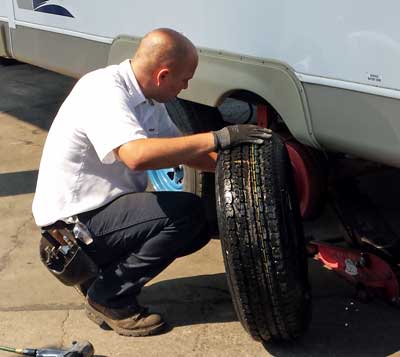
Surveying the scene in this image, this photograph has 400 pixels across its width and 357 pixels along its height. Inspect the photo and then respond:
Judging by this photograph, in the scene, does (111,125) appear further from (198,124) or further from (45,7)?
(45,7)

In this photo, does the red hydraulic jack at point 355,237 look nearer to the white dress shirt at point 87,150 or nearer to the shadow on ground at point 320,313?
the shadow on ground at point 320,313

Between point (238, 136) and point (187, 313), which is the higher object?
point (238, 136)

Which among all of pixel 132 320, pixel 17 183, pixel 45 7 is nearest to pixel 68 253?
pixel 132 320

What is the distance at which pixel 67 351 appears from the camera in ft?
9.68

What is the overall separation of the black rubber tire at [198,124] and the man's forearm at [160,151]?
3.09 feet

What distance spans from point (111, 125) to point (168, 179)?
176 cm

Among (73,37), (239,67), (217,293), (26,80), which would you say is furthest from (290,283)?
(26,80)

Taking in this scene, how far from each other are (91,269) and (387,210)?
1758 mm

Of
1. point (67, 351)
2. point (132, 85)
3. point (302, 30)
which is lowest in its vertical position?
point (67, 351)

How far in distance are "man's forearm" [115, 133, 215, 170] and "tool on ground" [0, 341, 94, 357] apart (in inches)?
29.5

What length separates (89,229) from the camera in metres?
3.18

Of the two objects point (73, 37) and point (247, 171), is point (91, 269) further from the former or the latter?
point (73, 37)

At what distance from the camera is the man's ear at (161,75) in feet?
9.90

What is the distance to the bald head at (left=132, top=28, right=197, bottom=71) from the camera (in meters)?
2.97
